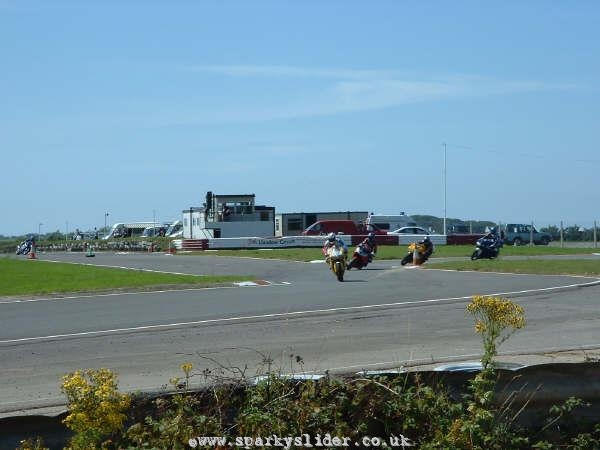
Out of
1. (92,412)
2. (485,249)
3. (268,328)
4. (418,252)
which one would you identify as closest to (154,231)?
(485,249)

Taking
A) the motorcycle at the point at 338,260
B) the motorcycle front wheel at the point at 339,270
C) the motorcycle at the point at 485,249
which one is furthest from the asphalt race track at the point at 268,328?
the motorcycle at the point at 485,249

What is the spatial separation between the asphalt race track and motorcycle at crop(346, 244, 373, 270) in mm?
6498

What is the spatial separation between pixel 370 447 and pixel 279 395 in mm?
688

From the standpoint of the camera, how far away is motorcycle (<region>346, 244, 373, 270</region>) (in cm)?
3281

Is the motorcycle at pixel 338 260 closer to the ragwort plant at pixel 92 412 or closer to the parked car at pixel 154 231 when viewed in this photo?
the ragwort plant at pixel 92 412

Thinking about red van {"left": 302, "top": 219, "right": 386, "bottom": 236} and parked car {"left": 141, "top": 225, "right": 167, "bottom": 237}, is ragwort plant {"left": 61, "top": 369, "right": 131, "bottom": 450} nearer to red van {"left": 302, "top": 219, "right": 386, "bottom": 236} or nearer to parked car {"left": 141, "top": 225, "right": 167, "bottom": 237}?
red van {"left": 302, "top": 219, "right": 386, "bottom": 236}

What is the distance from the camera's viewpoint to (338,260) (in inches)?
1082

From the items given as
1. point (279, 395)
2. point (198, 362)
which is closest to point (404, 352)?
point (198, 362)

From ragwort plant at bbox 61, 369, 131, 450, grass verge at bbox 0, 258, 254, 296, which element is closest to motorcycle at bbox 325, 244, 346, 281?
grass verge at bbox 0, 258, 254, 296

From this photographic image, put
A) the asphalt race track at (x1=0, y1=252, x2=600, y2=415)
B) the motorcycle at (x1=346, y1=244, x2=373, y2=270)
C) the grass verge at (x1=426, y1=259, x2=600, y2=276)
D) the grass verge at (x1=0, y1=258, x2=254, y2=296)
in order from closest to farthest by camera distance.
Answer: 1. the asphalt race track at (x1=0, y1=252, x2=600, y2=415)
2. the grass verge at (x1=0, y1=258, x2=254, y2=296)
3. the grass verge at (x1=426, y1=259, x2=600, y2=276)
4. the motorcycle at (x1=346, y1=244, x2=373, y2=270)

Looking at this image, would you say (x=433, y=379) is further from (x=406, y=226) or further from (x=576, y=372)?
(x=406, y=226)

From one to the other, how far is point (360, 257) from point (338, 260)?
5.51m

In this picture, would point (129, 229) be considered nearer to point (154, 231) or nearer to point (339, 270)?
point (154, 231)

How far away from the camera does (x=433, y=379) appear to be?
265 inches
